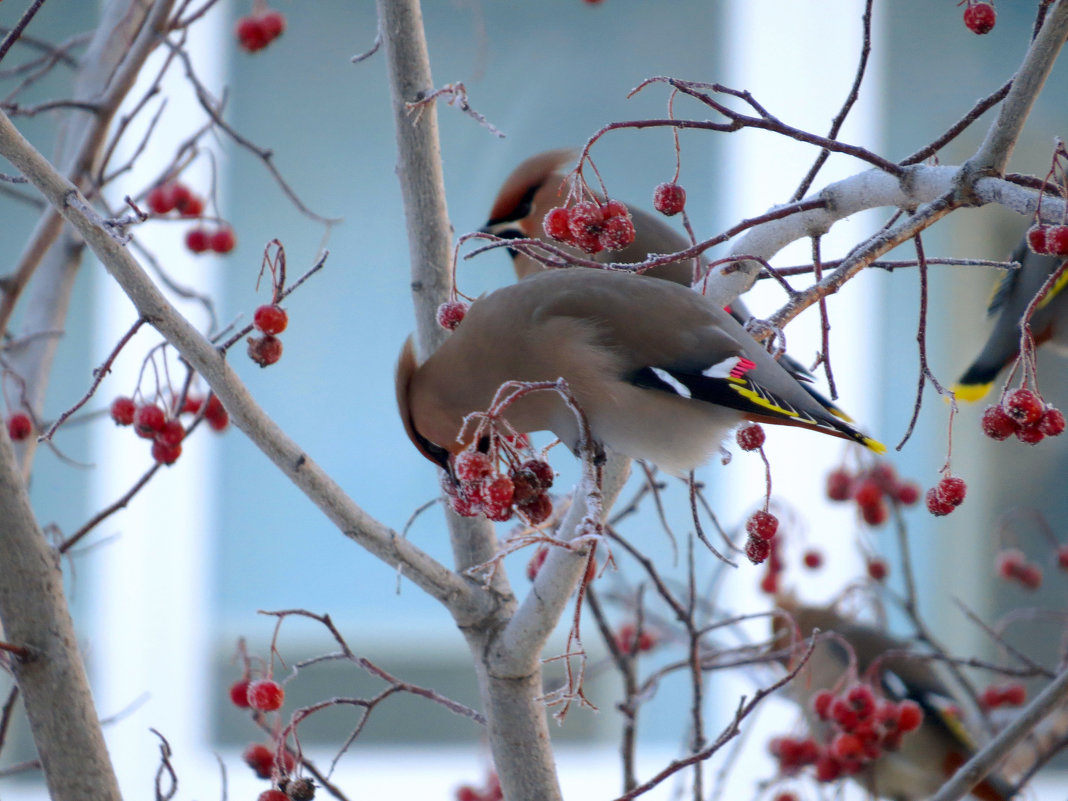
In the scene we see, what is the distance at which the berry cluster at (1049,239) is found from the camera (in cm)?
88

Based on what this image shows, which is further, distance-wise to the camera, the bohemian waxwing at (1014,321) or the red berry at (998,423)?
the bohemian waxwing at (1014,321)

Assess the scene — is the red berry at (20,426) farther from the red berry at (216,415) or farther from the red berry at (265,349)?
the red berry at (265,349)

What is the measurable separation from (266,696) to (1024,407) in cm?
78

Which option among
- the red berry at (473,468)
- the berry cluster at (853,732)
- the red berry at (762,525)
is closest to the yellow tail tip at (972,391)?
the berry cluster at (853,732)

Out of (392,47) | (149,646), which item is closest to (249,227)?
(149,646)

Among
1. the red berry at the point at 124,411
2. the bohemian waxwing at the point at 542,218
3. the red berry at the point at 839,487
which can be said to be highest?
the bohemian waxwing at the point at 542,218

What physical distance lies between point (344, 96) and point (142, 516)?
1406 mm

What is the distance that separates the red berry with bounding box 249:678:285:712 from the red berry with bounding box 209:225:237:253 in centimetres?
86

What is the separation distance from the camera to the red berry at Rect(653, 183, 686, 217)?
3.65 ft

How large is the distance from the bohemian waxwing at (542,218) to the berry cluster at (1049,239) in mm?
788

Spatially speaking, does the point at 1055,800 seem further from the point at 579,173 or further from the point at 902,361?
the point at 579,173

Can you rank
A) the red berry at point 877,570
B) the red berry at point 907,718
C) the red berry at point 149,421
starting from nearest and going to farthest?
the red berry at point 149,421 → the red berry at point 907,718 → the red berry at point 877,570

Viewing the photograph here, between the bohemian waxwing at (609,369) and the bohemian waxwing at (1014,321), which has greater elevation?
the bohemian waxwing at (1014,321)

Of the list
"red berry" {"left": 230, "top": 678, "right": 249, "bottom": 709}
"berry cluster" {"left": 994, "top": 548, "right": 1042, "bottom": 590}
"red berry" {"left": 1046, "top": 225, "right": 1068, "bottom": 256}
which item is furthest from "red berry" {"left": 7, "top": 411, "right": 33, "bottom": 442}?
"berry cluster" {"left": 994, "top": 548, "right": 1042, "bottom": 590}
